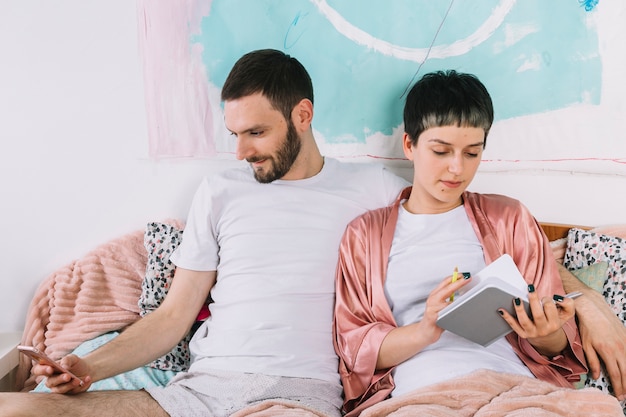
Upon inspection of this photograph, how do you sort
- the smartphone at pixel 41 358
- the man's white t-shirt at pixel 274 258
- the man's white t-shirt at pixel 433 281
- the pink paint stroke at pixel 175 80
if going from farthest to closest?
the pink paint stroke at pixel 175 80 → the man's white t-shirt at pixel 274 258 → the man's white t-shirt at pixel 433 281 → the smartphone at pixel 41 358

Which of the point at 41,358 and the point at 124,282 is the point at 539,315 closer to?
the point at 41,358

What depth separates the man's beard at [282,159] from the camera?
1.64 m

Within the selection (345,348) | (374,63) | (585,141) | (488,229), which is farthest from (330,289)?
(585,141)

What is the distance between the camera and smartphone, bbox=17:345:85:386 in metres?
1.25

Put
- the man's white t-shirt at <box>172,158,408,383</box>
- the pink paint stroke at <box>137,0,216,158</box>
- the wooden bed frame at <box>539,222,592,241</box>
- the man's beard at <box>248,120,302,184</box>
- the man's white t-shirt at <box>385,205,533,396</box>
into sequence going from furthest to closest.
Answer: the pink paint stroke at <box>137,0,216,158</box> → the wooden bed frame at <box>539,222,592,241</box> → the man's beard at <box>248,120,302,184</box> → the man's white t-shirt at <box>172,158,408,383</box> → the man's white t-shirt at <box>385,205,533,396</box>

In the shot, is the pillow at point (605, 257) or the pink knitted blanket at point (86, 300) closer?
the pillow at point (605, 257)

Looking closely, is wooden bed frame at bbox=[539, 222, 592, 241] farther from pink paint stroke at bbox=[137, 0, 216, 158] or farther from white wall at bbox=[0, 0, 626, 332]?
pink paint stroke at bbox=[137, 0, 216, 158]

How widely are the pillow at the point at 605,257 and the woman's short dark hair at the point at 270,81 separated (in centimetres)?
83

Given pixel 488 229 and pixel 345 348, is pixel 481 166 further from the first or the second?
pixel 345 348

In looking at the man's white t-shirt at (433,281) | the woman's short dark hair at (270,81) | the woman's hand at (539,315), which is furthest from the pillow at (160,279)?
the woman's hand at (539,315)

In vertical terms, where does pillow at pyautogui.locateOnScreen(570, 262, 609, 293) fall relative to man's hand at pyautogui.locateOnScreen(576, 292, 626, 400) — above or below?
above

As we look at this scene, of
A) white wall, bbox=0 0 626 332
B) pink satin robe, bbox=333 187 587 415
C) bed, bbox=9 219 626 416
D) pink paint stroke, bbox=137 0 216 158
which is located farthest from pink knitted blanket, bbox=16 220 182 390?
pink satin robe, bbox=333 187 587 415

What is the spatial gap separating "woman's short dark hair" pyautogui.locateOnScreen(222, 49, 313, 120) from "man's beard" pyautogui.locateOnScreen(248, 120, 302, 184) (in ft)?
0.17

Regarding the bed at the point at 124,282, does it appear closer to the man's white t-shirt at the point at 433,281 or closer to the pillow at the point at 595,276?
the pillow at the point at 595,276
